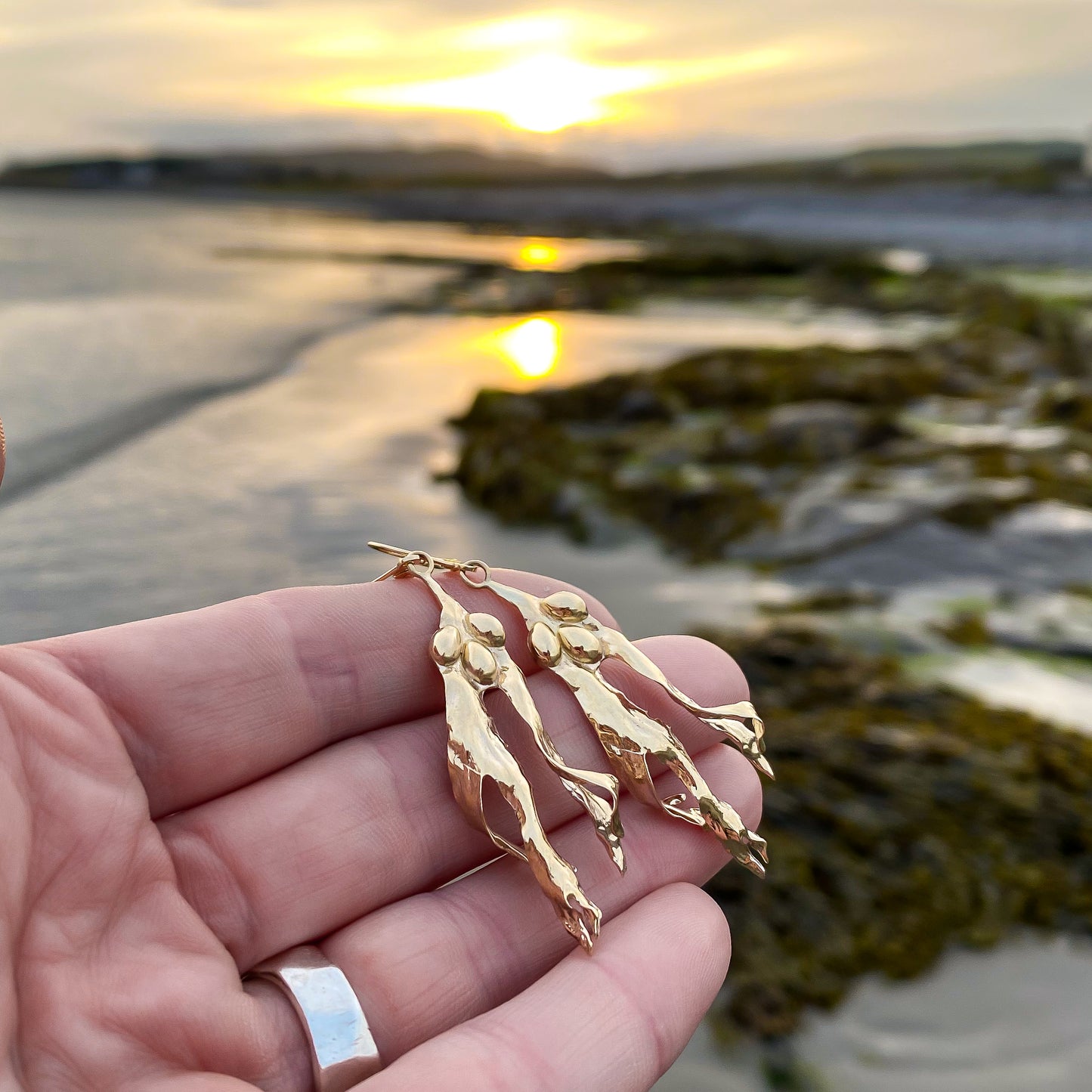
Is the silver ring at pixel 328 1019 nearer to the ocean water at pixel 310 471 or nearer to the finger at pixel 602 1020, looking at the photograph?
the finger at pixel 602 1020

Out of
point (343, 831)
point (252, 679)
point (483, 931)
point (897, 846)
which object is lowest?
point (897, 846)

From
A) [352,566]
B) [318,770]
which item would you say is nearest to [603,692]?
[318,770]

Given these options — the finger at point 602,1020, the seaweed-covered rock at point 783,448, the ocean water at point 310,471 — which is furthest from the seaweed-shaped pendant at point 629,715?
the seaweed-covered rock at point 783,448

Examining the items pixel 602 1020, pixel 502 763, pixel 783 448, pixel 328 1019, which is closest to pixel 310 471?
pixel 783 448

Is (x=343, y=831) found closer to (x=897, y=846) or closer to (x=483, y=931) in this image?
(x=483, y=931)

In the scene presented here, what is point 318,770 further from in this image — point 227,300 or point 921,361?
point 227,300

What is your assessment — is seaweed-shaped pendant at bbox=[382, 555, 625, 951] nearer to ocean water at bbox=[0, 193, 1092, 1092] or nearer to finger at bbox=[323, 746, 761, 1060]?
finger at bbox=[323, 746, 761, 1060]

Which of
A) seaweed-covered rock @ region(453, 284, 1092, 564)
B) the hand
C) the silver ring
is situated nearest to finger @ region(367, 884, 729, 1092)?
the hand
